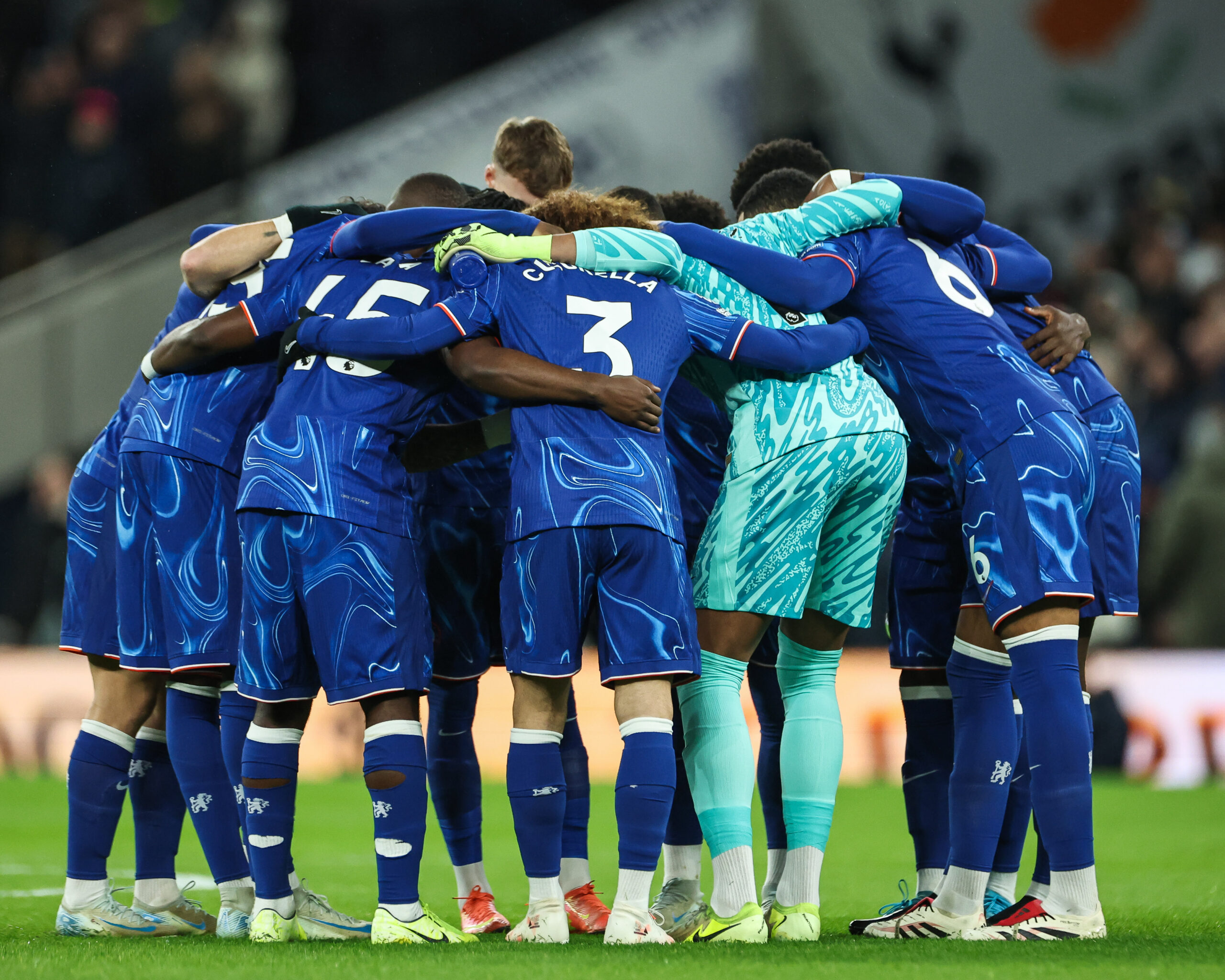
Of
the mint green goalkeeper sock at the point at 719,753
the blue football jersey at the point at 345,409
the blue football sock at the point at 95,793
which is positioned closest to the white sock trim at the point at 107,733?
the blue football sock at the point at 95,793

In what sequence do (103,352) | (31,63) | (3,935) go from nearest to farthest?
(3,935)
(103,352)
(31,63)

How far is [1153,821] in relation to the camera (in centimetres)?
767

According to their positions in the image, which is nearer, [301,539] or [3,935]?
[301,539]

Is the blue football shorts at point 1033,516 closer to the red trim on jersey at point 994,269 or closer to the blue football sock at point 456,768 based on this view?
the red trim on jersey at point 994,269

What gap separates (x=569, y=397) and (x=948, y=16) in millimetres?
11042

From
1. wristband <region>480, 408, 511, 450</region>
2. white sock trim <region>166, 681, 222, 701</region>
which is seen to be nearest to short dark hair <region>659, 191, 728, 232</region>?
wristband <region>480, 408, 511, 450</region>

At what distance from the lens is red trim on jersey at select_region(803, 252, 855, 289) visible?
433 centimetres

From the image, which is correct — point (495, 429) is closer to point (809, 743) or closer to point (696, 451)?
point (696, 451)

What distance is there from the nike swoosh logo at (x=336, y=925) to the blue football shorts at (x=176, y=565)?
0.75m

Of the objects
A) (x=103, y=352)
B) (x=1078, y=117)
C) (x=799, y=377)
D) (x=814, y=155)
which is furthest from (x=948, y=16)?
(x=799, y=377)

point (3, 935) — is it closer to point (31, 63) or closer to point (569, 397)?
point (569, 397)

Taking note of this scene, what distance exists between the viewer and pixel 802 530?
417 cm

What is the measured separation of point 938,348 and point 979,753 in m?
1.14

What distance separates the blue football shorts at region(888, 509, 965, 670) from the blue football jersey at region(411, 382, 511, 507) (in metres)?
1.27
